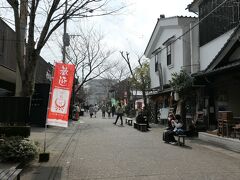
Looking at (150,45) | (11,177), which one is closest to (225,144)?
(11,177)

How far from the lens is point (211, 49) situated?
17.2 meters

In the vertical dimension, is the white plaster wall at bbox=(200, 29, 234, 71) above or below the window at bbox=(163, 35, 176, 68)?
below

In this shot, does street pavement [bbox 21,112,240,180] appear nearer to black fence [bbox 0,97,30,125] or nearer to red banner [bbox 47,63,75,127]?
red banner [bbox 47,63,75,127]

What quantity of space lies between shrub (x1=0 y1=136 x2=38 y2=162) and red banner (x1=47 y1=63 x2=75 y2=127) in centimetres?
120

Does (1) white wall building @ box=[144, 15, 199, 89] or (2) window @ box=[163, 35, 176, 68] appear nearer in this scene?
(1) white wall building @ box=[144, 15, 199, 89]

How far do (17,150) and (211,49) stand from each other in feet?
40.0

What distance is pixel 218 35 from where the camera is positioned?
16.3m

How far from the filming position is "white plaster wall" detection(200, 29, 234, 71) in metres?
15.6

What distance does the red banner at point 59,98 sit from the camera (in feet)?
32.4

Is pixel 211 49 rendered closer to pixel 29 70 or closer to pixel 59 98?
pixel 59 98

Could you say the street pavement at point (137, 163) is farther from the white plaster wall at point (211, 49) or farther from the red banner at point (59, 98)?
the white plaster wall at point (211, 49)

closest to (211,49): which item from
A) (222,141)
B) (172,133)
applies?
(172,133)

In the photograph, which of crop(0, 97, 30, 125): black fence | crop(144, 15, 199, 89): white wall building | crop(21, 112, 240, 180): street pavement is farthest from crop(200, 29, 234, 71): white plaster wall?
crop(0, 97, 30, 125): black fence

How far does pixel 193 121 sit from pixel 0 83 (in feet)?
36.0
